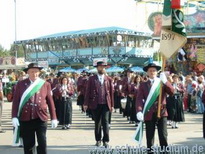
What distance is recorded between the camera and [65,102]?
12281mm

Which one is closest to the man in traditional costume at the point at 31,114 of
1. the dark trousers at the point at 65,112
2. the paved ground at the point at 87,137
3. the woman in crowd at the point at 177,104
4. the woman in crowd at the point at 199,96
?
the paved ground at the point at 87,137

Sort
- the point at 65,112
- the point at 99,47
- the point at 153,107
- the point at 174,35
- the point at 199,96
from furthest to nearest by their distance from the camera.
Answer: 1. the point at 99,47
2. the point at 199,96
3. the point at 65,112
4. the point at 174,35
5. the point at 153,107

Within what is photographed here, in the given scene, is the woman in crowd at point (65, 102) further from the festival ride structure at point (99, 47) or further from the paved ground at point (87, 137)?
the festival ride structure at point (99, 47)

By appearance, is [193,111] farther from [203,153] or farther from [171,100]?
[203,153]

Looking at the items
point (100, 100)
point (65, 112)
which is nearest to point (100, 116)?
point (100, 100)

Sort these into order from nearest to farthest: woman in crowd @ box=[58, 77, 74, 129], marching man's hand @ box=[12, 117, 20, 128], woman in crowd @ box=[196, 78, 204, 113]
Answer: marching man's hand @ box=[12, 117, 20, 128] < woman in crowd @ box=[58, 77, 74, 129] < woman in crowd @ box=[196, 78, 204, 113]

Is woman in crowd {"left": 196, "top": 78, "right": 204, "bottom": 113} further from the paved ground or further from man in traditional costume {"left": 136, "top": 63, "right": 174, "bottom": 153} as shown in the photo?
man in traditional costume {"left": 136, "top": 63, "right": 174, "bottom": 153}

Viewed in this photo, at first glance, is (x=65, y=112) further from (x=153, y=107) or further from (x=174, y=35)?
(x=174, y=35)

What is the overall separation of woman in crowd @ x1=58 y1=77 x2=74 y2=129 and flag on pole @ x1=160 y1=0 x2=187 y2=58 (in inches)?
221

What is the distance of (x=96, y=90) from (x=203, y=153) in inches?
105

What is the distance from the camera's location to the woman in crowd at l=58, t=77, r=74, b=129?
1203cm

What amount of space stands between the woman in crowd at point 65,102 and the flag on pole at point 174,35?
221 inches

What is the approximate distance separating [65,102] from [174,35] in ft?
20.1

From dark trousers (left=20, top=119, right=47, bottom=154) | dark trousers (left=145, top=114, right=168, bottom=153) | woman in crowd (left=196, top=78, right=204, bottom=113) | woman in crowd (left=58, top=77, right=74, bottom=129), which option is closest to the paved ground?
woman in crowd (left=58, top=77, right=74, bottom=129)
